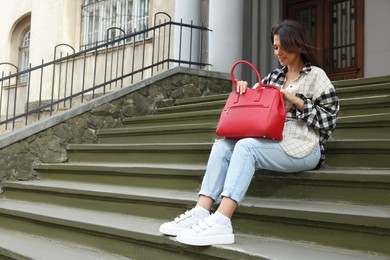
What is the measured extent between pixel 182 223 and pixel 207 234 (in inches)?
10.5

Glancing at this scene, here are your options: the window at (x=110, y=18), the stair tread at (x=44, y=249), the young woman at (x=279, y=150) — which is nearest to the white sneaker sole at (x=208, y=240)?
the young woman at (x=279, y=150)

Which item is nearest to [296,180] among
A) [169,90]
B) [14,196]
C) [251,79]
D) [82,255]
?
[82,255]

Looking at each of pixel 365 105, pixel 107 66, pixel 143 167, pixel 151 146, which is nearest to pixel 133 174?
pixel 143 167

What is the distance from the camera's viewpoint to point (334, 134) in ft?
12.8

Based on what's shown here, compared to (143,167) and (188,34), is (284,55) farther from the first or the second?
(188,34)

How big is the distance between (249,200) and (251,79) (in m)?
5.23

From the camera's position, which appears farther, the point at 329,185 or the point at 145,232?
the point at 145,232

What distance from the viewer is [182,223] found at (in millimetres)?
2943

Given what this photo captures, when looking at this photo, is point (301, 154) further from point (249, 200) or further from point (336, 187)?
point (249, 200)

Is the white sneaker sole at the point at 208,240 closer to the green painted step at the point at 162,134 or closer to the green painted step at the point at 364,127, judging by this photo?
the green painted step at the point at 364,127

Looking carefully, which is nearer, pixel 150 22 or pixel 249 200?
pixel 249 200

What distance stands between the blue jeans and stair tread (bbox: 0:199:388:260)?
299mm

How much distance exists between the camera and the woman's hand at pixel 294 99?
3.05 metres

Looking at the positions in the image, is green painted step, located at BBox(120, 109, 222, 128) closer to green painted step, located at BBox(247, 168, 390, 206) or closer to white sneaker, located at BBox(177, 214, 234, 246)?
green painted step, located at BBox(247, 168, 390, 206)
